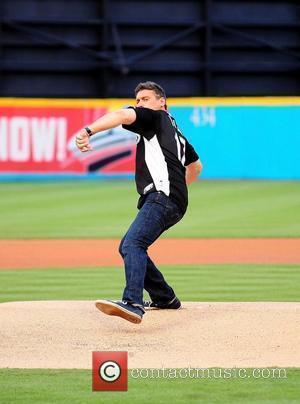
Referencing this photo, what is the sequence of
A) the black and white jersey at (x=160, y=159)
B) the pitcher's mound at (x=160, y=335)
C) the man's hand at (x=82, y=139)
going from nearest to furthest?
1. the pitcher's mound at (x=160, y=335)
2. the man's hand at (x=82, y=139)
3. the black and white jersey at (x=160, y=159)

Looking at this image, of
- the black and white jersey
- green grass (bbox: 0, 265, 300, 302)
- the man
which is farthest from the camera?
green grass (bbox: 0, 265, 300, 302)

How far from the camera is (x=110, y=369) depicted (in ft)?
18.9

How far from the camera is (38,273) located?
13.0 meters

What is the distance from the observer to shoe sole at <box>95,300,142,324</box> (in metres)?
7.84

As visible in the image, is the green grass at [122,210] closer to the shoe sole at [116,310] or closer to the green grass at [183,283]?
the green grass at [183,283]

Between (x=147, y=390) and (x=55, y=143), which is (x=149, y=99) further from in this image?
(x=55, y=143)

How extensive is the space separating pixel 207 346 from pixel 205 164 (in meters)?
20.6

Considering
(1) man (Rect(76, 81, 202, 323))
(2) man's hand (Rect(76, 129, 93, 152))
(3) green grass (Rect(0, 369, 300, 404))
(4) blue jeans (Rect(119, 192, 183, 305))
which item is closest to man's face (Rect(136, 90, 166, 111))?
(1) man (Rect(76, 81, 202, 323))

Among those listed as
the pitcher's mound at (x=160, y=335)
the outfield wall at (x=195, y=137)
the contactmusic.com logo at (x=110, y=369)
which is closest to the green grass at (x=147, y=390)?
the contactmusic.com logo at (x=110, y=369)

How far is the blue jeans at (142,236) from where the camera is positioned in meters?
8.07

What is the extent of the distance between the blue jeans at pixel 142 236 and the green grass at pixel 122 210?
350 inches

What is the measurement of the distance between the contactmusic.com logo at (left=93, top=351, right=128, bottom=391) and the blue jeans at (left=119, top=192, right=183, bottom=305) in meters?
2.06

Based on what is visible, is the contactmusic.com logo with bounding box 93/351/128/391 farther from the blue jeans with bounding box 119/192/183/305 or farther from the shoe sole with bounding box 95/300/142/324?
the blue jeans with bounding box 119/192/183/305

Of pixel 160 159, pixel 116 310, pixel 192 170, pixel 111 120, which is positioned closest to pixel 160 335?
pixel 116 310
